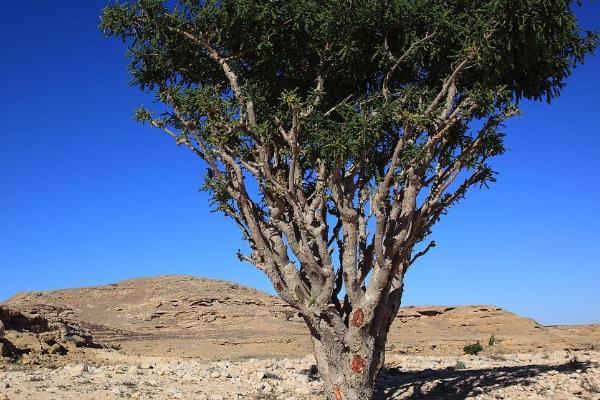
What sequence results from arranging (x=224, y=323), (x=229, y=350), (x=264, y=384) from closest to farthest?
(x=264, y=384), (x=229, y=350), (x=224, y=323)

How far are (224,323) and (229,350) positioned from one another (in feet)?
44.9

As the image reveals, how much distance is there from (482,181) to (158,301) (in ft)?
152

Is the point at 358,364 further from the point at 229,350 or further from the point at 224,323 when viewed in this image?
the point at 224,323

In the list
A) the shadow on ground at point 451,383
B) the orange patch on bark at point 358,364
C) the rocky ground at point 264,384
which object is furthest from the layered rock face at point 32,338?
the orange patch on bark at point 358,364

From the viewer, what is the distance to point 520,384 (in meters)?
13.8

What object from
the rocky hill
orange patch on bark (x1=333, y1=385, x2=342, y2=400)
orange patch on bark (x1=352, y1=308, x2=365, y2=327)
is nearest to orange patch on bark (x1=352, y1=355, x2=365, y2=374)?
orange patch on bark (x1=333, y1=385, x2=342, y2=400)

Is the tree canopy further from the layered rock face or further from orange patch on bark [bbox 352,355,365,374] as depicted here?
the layered rock face

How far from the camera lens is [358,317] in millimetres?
10812

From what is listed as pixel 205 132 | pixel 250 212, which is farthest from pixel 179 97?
pixel 250 212

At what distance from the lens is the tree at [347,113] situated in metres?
10.8

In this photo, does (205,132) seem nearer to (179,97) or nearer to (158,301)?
(179,97)

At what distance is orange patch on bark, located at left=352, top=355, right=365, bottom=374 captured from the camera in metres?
10.7

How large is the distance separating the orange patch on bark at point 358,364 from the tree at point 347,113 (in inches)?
0.7

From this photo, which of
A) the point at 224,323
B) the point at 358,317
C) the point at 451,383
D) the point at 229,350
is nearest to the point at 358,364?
the point at 358,317
